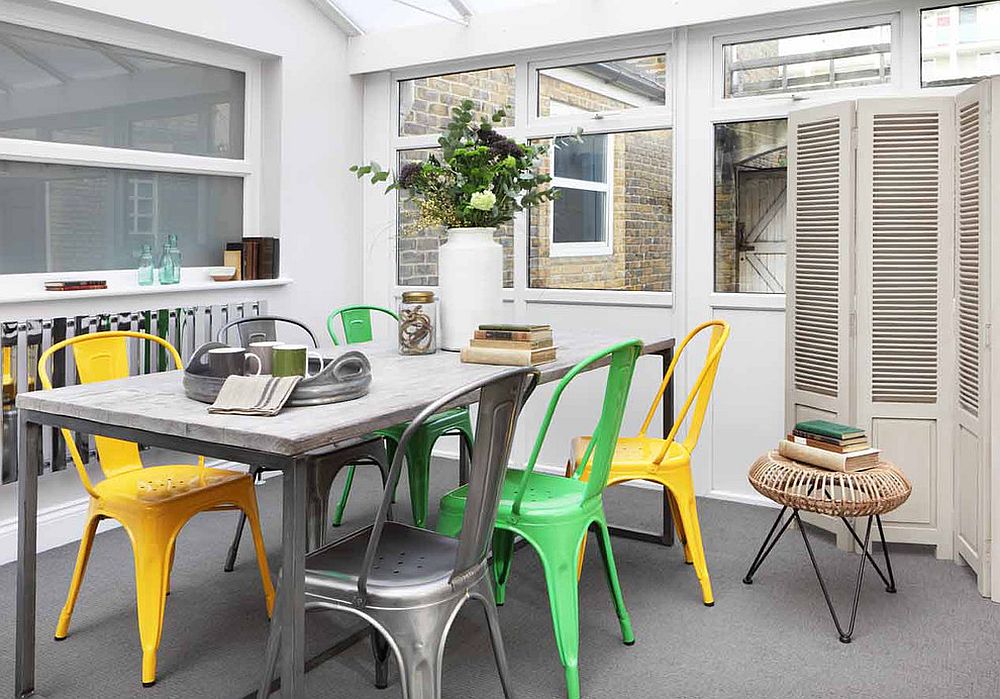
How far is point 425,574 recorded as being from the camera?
2.07 metres

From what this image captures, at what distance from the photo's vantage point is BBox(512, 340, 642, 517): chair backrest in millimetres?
2428

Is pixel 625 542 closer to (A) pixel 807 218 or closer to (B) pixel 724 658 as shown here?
(B) pixel 724 658

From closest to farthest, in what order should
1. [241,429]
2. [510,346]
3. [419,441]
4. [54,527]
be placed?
1. [241,429]
2. [510,346]
3. [419,441]
4. [54,527]

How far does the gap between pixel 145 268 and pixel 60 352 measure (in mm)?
683

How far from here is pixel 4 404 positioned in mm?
3508

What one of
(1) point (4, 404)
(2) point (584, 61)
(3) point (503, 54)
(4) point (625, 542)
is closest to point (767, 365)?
(4) point (625, 542)

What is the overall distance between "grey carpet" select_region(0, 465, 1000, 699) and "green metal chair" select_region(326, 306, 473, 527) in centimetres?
43

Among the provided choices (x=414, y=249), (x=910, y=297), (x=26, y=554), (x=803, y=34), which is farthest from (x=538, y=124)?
(x=26, y=554)

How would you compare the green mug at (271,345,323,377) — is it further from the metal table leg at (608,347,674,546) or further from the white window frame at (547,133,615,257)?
the white window frame at (547,133,615,257)

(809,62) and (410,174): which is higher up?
(809,62)

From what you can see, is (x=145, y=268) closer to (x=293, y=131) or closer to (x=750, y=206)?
(x=293, y=131)

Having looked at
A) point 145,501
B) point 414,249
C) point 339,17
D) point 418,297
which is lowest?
point 145,501

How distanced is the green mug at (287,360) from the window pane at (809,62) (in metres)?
Answer: 2.74

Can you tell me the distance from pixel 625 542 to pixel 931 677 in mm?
1366
